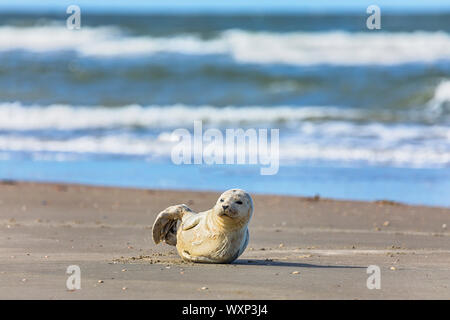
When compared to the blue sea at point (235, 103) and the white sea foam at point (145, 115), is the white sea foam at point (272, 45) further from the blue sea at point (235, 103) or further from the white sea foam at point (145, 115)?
the white sea foam at point (145, 115)

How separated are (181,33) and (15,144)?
19.0 m

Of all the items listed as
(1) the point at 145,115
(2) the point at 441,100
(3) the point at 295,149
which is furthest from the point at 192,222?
(2) the point at 441,100

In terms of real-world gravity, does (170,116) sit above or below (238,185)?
above

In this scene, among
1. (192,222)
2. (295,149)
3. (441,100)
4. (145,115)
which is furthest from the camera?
(441,100)

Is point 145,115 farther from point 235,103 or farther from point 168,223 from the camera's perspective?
point 168,223

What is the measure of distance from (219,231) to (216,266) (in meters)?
0.25

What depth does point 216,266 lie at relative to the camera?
659cm

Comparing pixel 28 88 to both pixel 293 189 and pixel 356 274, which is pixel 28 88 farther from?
pixel 356 274

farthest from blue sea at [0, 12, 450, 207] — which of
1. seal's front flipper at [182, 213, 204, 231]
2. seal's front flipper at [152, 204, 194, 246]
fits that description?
seal's front flipper at [182, 213, 204, 231]

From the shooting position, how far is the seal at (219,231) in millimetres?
6449

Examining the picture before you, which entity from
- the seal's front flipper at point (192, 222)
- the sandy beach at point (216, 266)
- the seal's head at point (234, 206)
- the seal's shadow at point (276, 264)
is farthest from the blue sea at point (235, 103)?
the seal's head at point (234, 206)

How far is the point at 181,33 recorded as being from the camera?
3516cm

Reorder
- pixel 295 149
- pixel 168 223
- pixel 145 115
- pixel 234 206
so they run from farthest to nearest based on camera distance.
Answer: pixel 145 115
pixel 295 149
pixel 168 223
pixel 234 206
